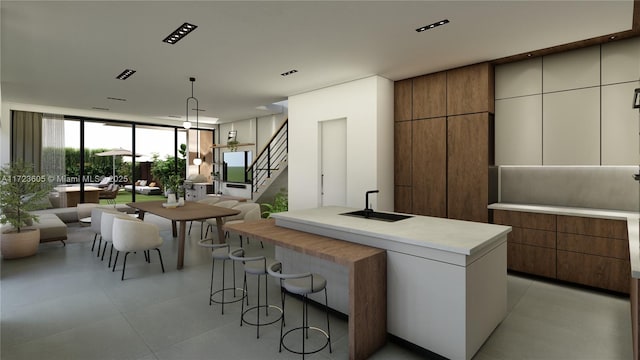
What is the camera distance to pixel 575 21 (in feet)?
11.0

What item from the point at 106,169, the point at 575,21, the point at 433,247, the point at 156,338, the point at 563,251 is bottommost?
the point at 156,338

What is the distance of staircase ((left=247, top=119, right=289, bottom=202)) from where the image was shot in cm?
816

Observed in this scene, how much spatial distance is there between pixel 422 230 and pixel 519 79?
3313mm

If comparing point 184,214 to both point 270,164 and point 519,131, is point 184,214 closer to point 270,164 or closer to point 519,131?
point 270,164

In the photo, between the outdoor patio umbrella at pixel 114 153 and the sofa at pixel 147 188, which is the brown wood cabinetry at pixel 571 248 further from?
the sofa at pixel 147 188

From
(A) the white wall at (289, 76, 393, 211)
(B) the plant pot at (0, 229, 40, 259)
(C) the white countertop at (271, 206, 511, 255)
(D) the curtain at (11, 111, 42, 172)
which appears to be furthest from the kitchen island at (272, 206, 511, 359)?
(D) the curtain at (11, 111, 42, 172)

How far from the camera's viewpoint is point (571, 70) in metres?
4.15

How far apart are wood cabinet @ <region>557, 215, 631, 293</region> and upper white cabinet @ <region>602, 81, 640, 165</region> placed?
83 cm

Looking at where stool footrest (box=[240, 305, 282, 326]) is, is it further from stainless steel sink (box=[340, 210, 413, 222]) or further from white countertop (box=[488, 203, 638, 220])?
white countertop (box=[488, 203, 638, 220])

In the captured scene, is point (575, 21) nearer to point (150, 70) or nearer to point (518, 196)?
point (518, 196)

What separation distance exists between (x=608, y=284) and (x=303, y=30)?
4.57 metres

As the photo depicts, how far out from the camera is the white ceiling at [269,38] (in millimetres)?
3084

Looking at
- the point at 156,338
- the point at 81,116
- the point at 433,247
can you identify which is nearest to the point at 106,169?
the point at 81,116

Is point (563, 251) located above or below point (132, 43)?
below
